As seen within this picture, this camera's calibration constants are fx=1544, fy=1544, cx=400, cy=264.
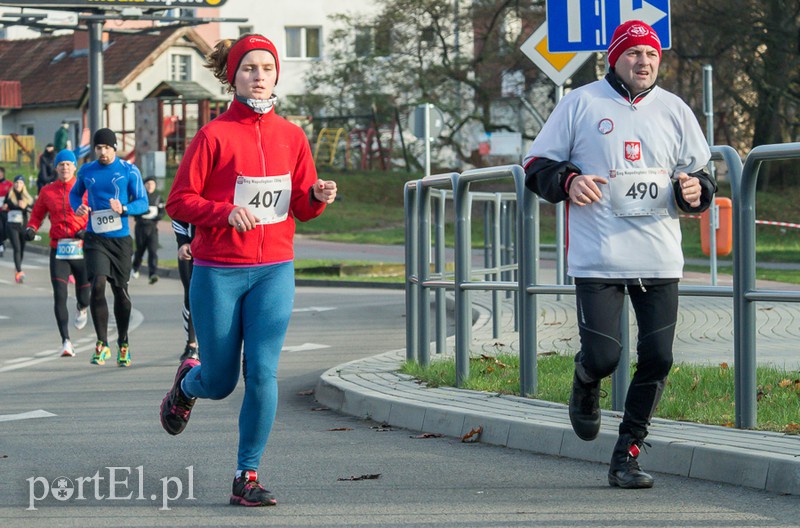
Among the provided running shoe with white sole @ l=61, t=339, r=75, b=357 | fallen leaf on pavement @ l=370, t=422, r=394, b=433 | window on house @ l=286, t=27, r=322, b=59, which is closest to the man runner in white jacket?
fallen leaf on pavement @ l=370, t=422, r=394, b=433

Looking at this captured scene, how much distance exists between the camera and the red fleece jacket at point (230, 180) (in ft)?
20.4

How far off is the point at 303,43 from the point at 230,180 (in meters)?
70.6

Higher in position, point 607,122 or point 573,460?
point 607,122

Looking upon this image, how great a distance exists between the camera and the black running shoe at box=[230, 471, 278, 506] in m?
6.09

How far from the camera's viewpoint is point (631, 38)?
6.27 m

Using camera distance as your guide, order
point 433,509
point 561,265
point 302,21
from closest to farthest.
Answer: point 433,509 → point 561,265 → point 302,21

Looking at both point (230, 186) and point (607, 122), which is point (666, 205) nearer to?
point (607, 122)

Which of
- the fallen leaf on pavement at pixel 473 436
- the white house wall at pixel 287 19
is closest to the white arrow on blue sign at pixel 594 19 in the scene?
the fallen leaf on pavement at pixel 473 436

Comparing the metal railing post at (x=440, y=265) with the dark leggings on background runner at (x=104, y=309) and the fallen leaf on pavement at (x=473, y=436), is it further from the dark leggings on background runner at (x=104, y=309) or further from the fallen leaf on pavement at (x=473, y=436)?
the fallen leaf on pavement at (x=473, y=436)

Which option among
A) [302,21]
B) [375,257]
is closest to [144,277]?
[375,257]

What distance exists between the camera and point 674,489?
6.45 m

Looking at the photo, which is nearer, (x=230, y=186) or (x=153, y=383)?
(x=230, y=186)

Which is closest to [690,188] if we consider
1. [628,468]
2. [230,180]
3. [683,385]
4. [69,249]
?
[628,468]

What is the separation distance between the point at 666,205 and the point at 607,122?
418 millimetres
